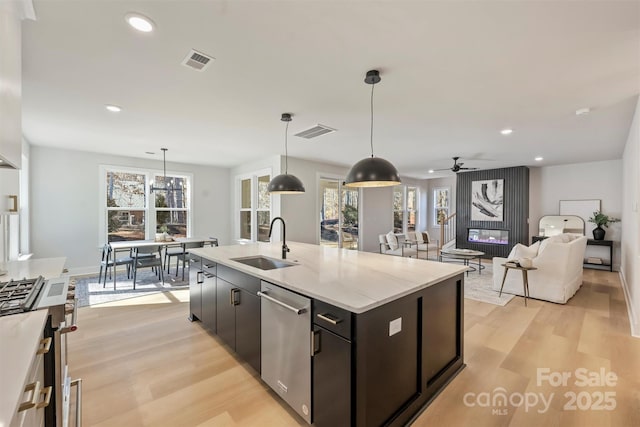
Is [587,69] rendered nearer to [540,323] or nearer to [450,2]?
[450,2]

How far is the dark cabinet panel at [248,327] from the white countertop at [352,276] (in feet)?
0.77

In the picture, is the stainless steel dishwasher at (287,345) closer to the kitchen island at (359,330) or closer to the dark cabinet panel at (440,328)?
the kitchen island at (359,330)

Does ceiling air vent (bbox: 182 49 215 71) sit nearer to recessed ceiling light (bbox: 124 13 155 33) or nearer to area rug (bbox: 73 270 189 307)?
recessed ceiling light (bbox: 124 13 155 33)

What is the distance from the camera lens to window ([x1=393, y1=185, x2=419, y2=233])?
9.40 m

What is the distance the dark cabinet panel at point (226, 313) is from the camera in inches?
98.9

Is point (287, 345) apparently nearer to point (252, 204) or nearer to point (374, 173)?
point (374, 173)

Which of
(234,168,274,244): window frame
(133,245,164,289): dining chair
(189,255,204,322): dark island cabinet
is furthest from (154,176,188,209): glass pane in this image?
(189,255,204,322): dark island cabinet

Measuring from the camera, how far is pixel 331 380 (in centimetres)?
156

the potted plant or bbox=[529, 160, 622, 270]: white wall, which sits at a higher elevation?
bbox=[529, 160, 622, 270]: white wall

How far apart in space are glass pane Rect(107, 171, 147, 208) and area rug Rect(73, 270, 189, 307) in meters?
1.59

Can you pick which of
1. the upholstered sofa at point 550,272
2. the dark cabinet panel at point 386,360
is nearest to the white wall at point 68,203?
the dark cabinet panel at point 386,360

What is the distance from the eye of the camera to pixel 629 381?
2.22 m

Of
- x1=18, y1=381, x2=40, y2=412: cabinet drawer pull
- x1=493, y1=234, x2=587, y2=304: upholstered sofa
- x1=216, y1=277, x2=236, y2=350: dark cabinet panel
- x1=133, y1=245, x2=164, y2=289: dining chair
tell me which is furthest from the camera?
x1=133, y1=245, x2=164, y2=289: dining chair

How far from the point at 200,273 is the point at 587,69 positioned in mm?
4176
